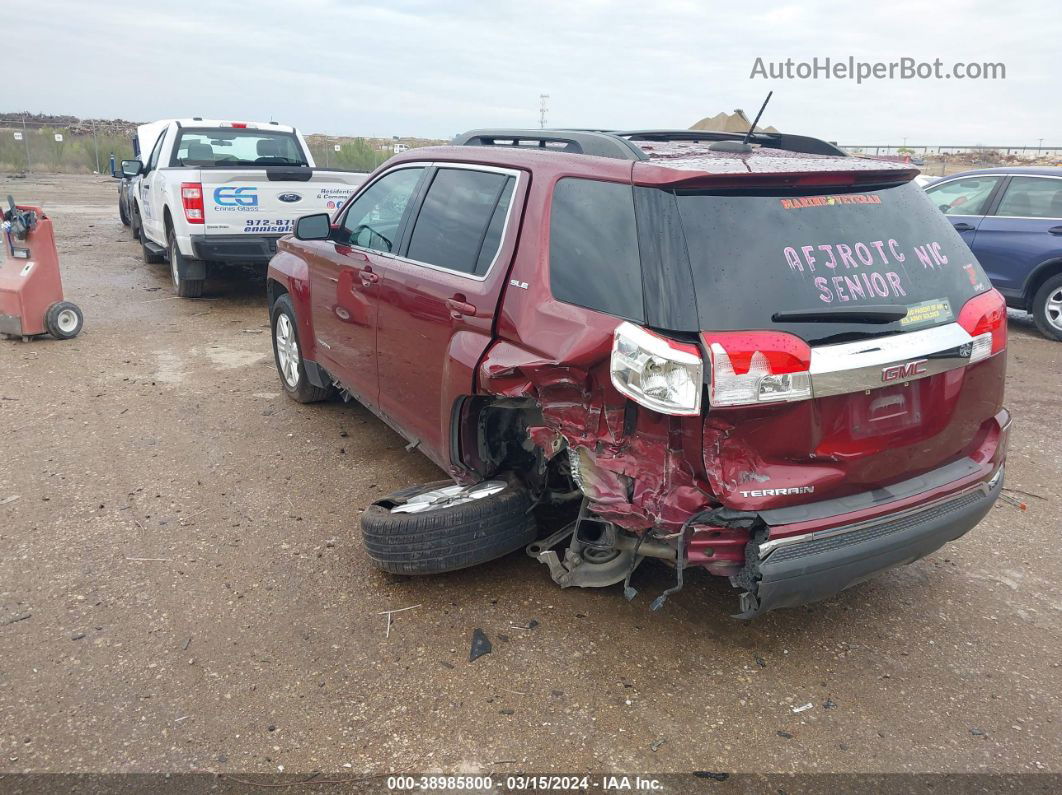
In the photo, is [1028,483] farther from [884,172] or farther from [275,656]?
[275,656]

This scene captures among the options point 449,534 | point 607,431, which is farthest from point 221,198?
point 607,431

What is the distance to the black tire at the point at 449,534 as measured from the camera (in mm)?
3473

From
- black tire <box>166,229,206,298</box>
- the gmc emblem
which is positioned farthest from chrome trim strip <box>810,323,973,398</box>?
black tire <box>166,229,206,298</box>

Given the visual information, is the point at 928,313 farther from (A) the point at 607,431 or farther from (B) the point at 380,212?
(B) the point at 380,212

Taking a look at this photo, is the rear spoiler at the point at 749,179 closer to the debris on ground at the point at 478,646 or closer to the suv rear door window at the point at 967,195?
the debris on ground at the point at 478,646

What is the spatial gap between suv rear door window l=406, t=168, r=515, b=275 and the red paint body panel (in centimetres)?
541

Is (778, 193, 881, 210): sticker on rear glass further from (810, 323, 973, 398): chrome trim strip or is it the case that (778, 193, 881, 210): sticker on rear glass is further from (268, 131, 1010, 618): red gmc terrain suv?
(810, 323, 973, 398): chrome trim strip

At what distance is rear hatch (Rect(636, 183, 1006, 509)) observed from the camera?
2.70 metres

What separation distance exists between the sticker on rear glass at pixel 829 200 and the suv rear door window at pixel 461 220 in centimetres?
118

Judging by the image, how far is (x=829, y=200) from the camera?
303cm

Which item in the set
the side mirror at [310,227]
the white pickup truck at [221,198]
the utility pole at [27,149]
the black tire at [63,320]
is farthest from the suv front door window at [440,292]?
the utility pole at [27,149]

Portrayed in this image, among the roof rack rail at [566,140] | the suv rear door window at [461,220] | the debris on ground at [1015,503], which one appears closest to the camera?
the roof rack rail at [566,140]

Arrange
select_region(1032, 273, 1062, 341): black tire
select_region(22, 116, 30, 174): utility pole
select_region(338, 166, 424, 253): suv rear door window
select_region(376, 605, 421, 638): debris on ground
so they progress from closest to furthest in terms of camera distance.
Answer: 1. select_region(376, 605, 421, 638): debris on ground
2. select_region(338, 166, 424, 253): suv rear door window
3. select_region(1032, 273, 1062, 341): black tire
4. select_region(22, 116, 30, 174): utility pole

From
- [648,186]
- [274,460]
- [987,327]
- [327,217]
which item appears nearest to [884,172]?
[987,327]
